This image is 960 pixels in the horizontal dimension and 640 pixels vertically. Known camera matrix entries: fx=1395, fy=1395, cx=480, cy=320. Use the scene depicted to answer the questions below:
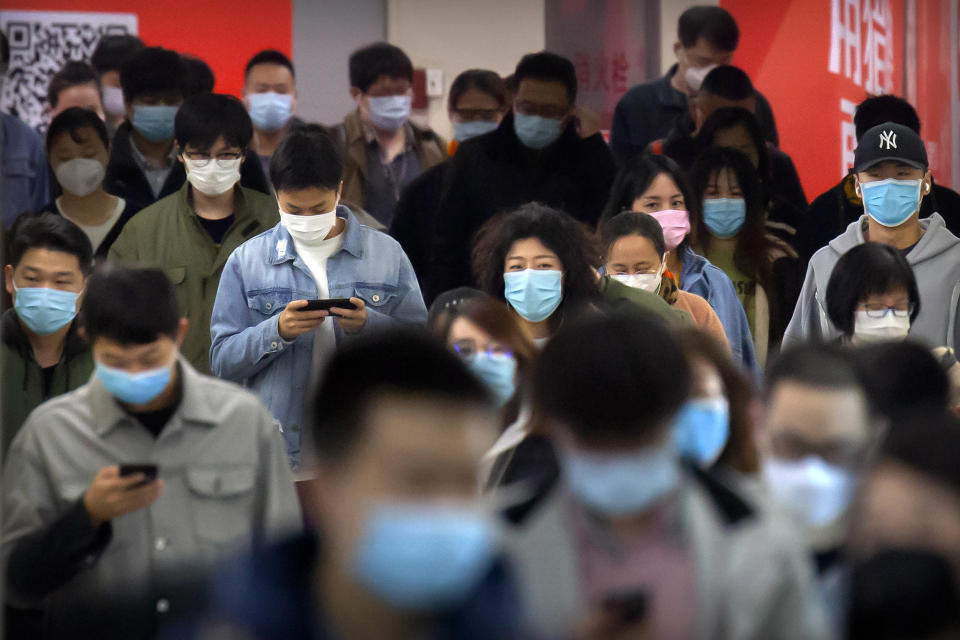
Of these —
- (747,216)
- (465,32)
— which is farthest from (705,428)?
(465,32)

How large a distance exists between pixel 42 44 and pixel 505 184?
390cm

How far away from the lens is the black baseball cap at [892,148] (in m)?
5.09

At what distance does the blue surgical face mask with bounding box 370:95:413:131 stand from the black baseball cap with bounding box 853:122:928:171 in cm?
237

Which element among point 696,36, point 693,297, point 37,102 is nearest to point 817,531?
point 693,297

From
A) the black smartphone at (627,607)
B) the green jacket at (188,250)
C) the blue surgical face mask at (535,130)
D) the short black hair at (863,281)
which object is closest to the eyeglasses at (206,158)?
the green jacket at (188,250)

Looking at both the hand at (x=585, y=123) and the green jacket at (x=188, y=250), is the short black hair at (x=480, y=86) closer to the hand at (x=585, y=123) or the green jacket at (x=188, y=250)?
the hand at (x=585, y=123)

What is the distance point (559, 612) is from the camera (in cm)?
214

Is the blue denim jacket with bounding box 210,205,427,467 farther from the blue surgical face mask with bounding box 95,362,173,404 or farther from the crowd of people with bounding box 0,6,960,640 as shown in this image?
the blue surgical face mask with bounding box 95,362,173,404

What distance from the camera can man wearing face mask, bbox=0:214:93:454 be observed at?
13.1 ft

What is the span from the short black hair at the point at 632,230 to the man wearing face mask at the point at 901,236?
598 millimetres

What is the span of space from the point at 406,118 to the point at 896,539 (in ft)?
16.1

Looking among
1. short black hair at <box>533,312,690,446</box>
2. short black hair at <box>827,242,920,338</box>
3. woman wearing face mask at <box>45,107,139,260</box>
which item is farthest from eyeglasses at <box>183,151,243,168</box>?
short black hair at <box>533,312,690,446</box>

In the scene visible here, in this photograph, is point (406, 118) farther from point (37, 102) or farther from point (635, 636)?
point (635, 636)

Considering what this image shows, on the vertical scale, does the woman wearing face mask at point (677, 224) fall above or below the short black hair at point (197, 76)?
below
